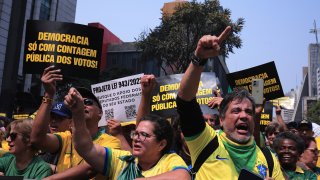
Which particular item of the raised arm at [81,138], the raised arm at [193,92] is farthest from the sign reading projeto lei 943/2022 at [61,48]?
the raised arm at [193,92]

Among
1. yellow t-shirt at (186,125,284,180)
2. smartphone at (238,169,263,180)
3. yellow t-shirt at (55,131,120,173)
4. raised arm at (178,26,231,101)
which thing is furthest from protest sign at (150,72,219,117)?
smartphone at (238,169,263,180)

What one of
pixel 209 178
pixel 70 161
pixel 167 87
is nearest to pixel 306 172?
pixel 209 178

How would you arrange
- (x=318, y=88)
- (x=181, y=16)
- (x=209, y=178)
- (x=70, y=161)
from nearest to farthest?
(x=209, y=178) → (x=70, y=161) → (x=181, y=16) → (x=318, y=88)

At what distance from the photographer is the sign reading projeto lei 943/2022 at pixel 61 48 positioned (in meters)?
6.18

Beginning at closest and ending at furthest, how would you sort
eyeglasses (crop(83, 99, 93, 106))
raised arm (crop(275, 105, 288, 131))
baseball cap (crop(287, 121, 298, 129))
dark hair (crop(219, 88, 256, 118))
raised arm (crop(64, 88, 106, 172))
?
raised arm (crop(64, 88, 106, 172)), dark hair (crop(219, 88, 256, 118)), eyeglasses (crop(83, 99, 93, 106)), raised arm (crop(275, 105, 288, 131)), baseball cap (crop(287, 121, 298, 129))

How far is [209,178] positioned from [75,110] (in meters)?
0.96

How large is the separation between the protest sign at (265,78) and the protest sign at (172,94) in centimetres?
81

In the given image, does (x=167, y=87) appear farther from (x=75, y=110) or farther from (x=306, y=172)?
(x=75, y=110)

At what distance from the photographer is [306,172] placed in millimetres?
4066

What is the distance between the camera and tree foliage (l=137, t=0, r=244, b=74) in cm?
2384

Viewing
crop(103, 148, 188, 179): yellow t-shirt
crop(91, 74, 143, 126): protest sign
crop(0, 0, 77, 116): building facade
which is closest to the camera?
crop(103, 148, 188, 179): yellow t-shirt

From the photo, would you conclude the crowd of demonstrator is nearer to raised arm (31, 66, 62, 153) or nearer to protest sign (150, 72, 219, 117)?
raised arm (31, 66, 62, 153)

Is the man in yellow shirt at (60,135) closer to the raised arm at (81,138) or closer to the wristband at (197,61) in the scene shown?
the raised arm at (81,138)

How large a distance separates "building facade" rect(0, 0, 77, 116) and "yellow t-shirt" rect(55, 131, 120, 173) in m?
4.66
